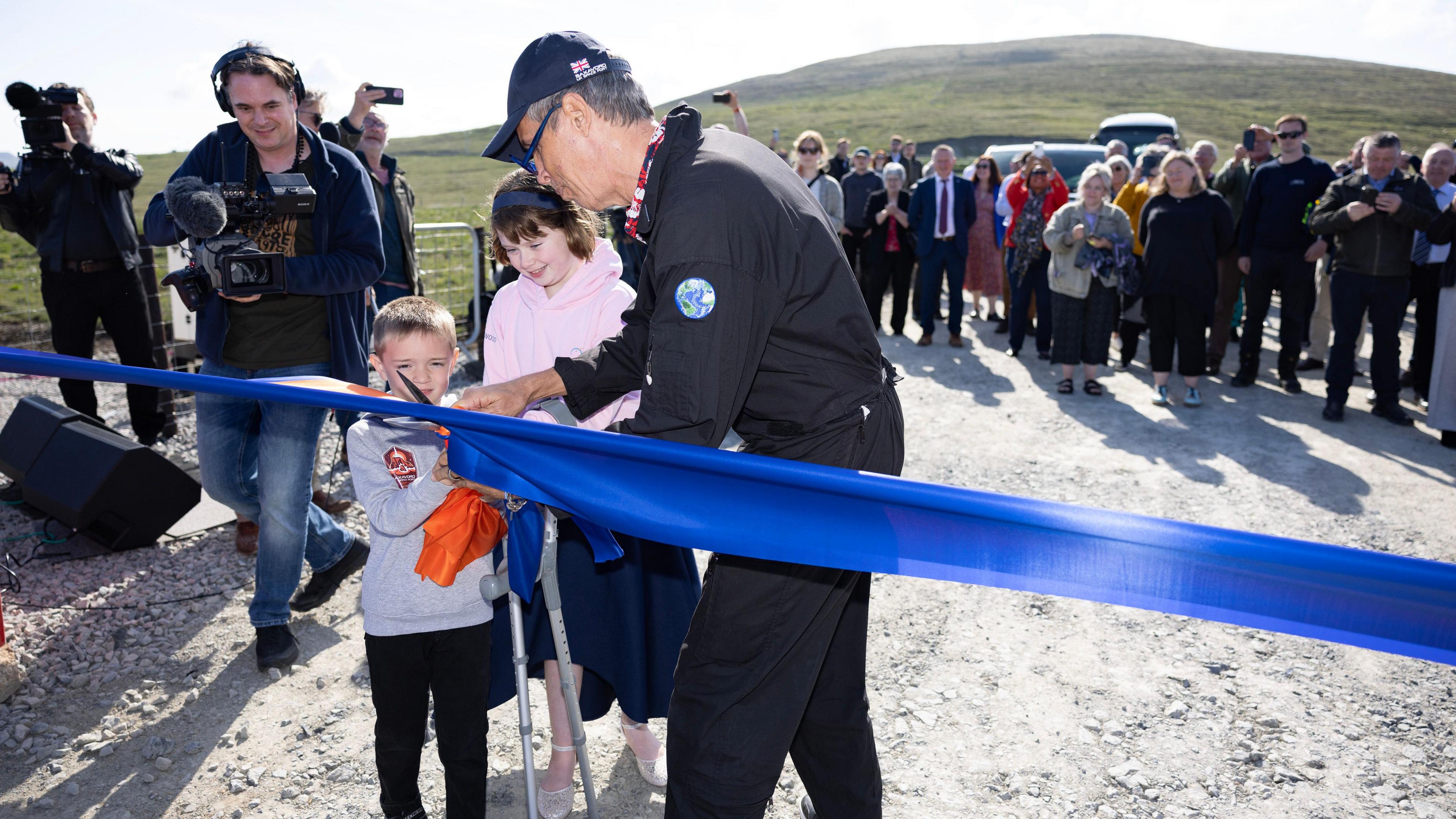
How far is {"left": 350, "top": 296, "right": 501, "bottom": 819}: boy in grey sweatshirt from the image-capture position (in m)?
2.49

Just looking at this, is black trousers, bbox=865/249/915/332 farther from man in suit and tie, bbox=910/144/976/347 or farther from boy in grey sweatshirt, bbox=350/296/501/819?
boy in grey sweatshirt, bbox=350/296/501/819

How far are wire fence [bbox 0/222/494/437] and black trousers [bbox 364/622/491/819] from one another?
521 cm

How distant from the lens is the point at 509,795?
3.00 meters

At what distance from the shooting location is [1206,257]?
7.94m

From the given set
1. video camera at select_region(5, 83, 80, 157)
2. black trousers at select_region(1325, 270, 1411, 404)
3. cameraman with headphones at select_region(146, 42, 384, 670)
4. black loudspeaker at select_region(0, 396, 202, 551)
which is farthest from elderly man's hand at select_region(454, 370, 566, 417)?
black trousers at select_region(1325, 270, 1411, 404)

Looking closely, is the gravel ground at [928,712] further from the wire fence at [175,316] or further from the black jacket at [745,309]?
the wire fence at [175,316]

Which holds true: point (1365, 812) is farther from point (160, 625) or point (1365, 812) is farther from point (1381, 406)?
point (1381, 406)

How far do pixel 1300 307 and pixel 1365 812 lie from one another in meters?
6.92

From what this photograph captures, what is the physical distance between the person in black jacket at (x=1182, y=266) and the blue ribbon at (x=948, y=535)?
7194 millimetres

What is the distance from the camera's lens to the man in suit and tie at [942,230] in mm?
10250

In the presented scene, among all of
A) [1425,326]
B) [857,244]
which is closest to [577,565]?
[1425,326]

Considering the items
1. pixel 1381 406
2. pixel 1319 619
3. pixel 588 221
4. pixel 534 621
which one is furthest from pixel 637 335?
pixel 1381 406

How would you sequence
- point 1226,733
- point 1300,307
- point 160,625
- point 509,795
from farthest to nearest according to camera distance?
point 1300,307 → point 160,625 → point 1226,733 → point 509,795

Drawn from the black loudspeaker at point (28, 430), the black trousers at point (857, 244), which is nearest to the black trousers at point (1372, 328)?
the black trousers at point (857, 244)
